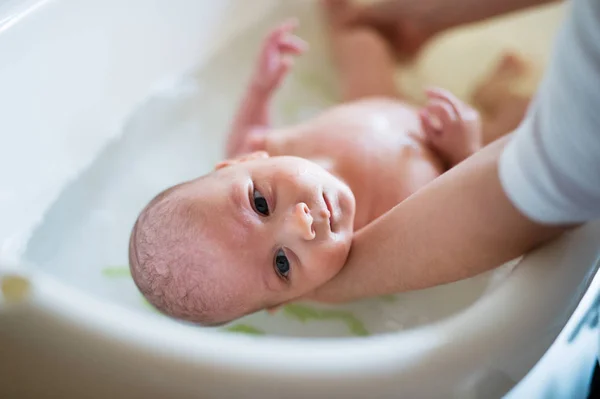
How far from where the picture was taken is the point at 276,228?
677mm

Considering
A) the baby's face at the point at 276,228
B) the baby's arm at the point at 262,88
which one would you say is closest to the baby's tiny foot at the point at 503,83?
the baby's arm at the point at 262,88

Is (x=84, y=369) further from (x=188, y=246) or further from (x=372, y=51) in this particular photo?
(x=372, y=51)

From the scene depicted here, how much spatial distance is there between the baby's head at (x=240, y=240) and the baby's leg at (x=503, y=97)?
363 millimetres

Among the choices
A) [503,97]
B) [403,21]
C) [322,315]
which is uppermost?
[403,21]

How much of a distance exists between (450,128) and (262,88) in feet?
1.05

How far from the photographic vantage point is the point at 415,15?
3.79ft

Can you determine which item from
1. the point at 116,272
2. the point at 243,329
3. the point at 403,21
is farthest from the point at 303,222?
the point at 403,21

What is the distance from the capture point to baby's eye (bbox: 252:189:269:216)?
0.70 metres

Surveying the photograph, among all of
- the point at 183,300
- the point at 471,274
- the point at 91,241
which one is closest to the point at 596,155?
the point at 471,274

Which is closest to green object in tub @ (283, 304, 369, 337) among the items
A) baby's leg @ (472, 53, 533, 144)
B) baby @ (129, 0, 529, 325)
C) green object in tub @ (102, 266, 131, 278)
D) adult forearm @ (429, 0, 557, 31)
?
baby @ (129, 0, 529, 325)

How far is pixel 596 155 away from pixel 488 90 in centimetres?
73

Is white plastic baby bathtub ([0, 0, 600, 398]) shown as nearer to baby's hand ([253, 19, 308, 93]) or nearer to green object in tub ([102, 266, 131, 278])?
green object in tub ([102, 266, 131, 278])

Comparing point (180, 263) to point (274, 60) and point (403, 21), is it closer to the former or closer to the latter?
point (274, 60)

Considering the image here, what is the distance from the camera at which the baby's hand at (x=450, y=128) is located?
0.83 metres
